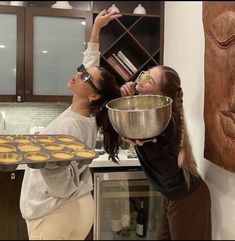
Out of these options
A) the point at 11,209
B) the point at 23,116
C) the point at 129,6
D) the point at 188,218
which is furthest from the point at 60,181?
the point at 129,6

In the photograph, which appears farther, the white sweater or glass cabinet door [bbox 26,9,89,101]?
→ glass cabinet door [bbox 26,9,89,101]

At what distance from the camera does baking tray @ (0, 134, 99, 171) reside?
0.59 metres

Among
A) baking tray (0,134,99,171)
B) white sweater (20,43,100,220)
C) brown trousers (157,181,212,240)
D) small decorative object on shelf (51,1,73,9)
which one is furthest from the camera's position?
small decorative object on shelf (51,1,73,9)

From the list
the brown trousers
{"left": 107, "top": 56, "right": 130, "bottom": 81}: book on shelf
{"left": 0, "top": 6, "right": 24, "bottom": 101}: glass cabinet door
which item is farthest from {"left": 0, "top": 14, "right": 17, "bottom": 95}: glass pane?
the brown trousers

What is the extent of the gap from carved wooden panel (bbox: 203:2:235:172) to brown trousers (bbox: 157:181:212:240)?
14 centimetres

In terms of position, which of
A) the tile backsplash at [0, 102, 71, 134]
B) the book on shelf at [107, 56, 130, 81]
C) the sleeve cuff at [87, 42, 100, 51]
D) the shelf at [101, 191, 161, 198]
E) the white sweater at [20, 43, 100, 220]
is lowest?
the shelf at [101, 191, 161, 198]

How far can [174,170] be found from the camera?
3.02ft

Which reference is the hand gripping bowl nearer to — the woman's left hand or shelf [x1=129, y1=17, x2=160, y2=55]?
the woman's left hand

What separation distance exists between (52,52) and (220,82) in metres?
0.52

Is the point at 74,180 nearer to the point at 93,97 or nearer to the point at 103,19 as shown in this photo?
the point at 93,97

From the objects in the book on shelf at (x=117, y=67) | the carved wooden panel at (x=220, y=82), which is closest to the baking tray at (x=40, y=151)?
the book on shelf at (x=117, y=67)

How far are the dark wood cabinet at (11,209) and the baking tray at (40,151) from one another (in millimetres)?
92

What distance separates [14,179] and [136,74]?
44 centimetres

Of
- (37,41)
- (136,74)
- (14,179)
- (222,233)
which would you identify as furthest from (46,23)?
(222,233)
